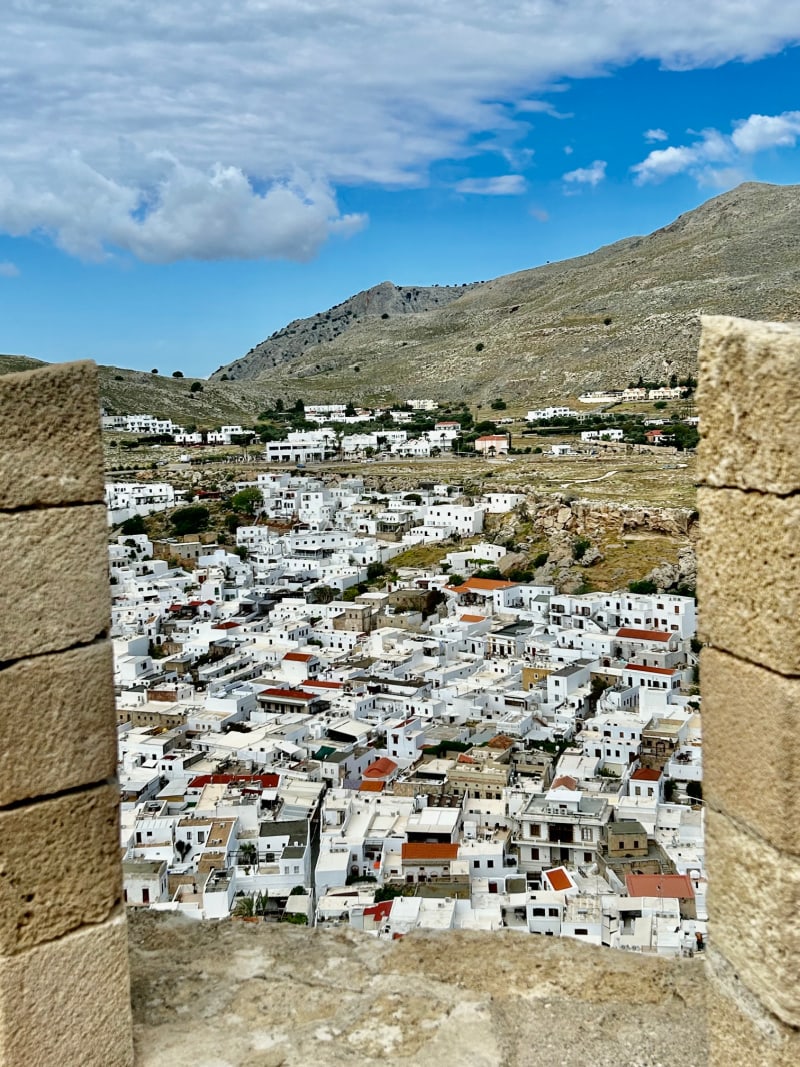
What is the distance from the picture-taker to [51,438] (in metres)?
2.42

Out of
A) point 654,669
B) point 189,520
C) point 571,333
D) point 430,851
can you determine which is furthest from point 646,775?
point 571,333

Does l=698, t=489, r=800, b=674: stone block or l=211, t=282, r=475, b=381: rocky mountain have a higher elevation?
l=211, t=282, r=475, b=381: rocky mountain

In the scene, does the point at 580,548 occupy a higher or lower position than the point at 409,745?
higher

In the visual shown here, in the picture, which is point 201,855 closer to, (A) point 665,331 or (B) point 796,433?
(B) point 796,433

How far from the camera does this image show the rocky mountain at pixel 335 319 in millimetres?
140875

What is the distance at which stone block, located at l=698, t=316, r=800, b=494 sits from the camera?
2.02 meters

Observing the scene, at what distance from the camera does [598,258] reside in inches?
4427

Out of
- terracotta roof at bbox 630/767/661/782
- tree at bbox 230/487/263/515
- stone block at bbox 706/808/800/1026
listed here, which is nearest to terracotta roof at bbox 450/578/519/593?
terracotta roof at bbox 630/767/661/782

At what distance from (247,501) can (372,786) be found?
29.2m

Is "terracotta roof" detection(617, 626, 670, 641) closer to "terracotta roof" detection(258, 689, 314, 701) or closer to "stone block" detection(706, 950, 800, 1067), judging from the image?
"terracotta roof" detection(258, 689, 314, 701)

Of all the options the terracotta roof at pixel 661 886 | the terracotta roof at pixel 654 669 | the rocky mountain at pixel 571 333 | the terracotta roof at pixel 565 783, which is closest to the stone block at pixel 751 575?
the terracotta roof at pixel 661 886

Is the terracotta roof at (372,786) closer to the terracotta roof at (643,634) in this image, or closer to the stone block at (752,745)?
the terracotta roof at (643,634)

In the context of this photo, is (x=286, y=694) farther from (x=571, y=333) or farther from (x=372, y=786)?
(x=571, y=333)

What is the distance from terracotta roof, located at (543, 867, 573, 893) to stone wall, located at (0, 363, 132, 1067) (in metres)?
13.4
